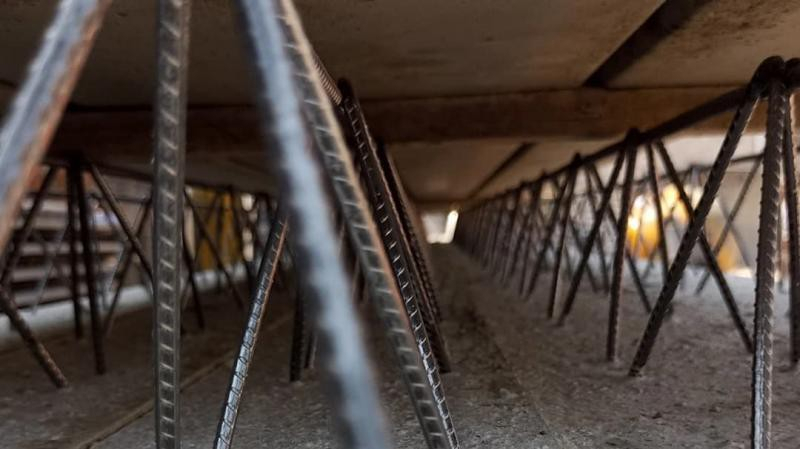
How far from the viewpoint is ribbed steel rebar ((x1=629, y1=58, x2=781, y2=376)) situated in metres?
2.44

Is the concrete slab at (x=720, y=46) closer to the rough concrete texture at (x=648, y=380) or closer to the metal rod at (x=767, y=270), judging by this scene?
the metal rod at (x=767, y=270)

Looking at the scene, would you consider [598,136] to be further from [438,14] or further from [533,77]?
[438,14]

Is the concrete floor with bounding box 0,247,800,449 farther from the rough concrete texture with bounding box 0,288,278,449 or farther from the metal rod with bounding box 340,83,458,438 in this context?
the metal rod with bounding box 340,83,458,438

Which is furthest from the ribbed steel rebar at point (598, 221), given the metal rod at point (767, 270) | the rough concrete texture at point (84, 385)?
the rough concrete texture at point (84, 385)

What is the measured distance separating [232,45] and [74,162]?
158 cm

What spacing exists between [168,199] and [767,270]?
73.0 inches

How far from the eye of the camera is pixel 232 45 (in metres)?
3.02

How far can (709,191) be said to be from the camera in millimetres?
2732

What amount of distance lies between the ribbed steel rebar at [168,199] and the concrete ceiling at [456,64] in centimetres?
53

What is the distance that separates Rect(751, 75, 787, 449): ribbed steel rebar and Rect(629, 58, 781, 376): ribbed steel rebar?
6 centimetres

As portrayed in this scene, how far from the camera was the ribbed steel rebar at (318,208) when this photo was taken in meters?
0.99

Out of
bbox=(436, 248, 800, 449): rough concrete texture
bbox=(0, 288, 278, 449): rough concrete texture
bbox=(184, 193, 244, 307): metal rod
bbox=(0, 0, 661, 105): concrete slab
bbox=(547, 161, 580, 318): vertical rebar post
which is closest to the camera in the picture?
bbox=(436, 248, 800, 449): rough concrete texture

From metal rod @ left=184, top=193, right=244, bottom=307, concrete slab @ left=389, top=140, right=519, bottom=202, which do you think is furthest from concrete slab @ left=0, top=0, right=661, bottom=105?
metal rod @ left=184, top=193, right=244, bottom=307

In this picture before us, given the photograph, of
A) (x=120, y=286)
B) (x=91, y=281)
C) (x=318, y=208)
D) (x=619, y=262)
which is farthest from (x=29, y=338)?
(x=619, y=262)
